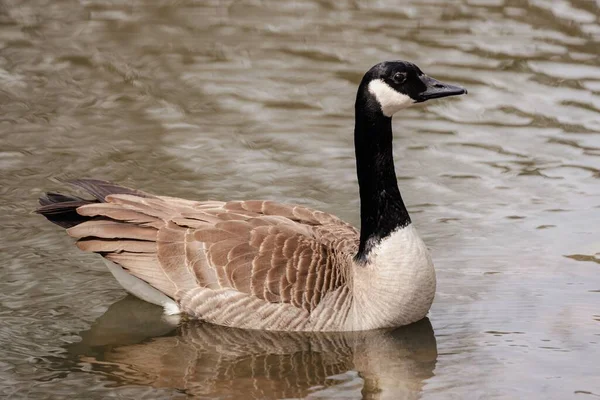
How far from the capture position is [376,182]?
8914 mm

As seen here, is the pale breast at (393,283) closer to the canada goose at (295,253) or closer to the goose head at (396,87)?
the canada goose at (295,253)

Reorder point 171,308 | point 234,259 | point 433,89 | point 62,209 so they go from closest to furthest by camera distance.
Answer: point 433,89 < point 234,259 < point 62,209 < point 171,308

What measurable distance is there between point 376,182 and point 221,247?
1.26 m

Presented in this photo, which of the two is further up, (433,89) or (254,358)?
(433,89)

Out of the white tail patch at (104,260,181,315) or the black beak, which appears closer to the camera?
the black beak

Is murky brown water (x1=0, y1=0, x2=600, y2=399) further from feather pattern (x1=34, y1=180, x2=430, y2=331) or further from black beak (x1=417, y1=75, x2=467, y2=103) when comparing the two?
black beak (x1=417, y1=75, x2=467, y2=103)

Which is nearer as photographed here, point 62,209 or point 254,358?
point 254,358

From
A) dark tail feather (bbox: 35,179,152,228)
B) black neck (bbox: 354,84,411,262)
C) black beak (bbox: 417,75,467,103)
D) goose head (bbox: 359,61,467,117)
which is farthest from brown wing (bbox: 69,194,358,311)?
black beak (bbox: 417,75,467,103)

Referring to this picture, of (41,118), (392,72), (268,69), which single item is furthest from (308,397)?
(268,69)

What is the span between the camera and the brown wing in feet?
29.0

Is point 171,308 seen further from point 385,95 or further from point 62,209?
point 385,95

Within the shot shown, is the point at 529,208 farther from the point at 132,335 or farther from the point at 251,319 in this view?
the point at 132,335

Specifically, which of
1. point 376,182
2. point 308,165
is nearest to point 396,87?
point 376,182

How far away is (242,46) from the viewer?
1512cm
